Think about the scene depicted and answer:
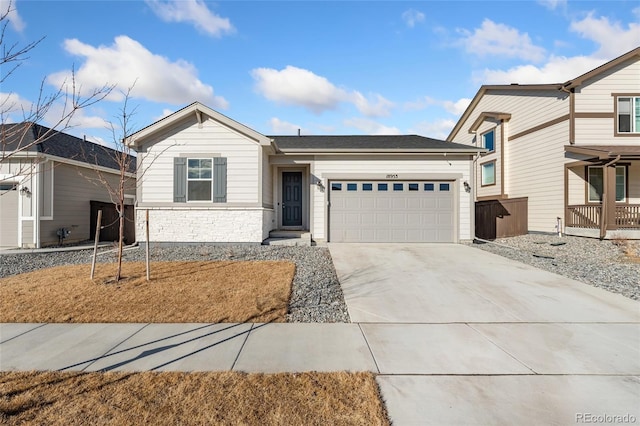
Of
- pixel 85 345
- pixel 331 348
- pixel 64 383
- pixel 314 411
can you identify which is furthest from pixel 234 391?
pixel 85 345

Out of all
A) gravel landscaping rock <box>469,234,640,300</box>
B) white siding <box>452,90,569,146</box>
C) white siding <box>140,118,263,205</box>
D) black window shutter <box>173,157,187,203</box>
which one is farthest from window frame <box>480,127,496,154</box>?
black window shutter <box>173,157,187,203</box>

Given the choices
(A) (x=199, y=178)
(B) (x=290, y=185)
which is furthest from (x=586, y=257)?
(A) (x=199, y=178)

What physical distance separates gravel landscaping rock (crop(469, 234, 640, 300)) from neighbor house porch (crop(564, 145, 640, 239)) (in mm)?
582

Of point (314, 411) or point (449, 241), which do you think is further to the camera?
point (449, 241)

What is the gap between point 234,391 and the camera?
2766 mm

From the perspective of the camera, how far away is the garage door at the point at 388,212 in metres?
11.6

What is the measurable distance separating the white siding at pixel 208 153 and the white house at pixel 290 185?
3 centimetres

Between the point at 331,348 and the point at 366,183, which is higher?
the point at 366,183

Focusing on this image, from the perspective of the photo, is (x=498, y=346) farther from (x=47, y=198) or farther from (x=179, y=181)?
(x=47, y=198)

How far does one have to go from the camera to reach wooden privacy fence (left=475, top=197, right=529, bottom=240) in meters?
14.4

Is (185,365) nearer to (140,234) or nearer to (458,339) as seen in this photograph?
(458,339)

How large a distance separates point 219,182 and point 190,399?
847 centimetres

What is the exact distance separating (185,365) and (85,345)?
149 cm

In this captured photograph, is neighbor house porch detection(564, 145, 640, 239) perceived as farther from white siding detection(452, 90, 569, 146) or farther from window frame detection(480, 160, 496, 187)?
window frame detection(480, 160, 496, 187)
